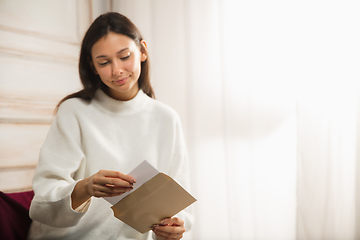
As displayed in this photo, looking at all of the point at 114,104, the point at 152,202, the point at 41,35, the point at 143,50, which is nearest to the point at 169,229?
the point at 152,202

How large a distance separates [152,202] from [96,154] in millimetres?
296

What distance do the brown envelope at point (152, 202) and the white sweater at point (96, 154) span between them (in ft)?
0.45

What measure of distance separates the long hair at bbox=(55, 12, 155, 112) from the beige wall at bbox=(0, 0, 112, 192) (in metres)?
→ 0.85

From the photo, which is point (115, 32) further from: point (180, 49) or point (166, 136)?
point (180, 49)

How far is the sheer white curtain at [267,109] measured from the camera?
1409 millimetres

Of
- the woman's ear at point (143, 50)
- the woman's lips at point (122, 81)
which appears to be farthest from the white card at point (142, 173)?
the woman's ear at point (143, 50)

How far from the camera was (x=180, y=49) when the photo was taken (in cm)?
192

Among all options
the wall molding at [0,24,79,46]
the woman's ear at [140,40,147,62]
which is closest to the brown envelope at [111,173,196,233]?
the woman's ear at [140,40,147,62]

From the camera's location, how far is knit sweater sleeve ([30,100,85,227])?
0.89 m

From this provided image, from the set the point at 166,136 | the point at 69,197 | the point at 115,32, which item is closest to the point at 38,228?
the point at 69,197

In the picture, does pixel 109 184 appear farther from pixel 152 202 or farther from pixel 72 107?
pixel 72 107

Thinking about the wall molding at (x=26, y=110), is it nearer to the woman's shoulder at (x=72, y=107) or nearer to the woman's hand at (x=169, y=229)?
the woman's shoulder at (x=72, y=107)

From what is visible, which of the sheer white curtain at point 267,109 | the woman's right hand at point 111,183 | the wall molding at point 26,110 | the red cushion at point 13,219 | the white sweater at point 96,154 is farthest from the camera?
the wall molding at point 26,110

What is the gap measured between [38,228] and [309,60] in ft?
4.30
